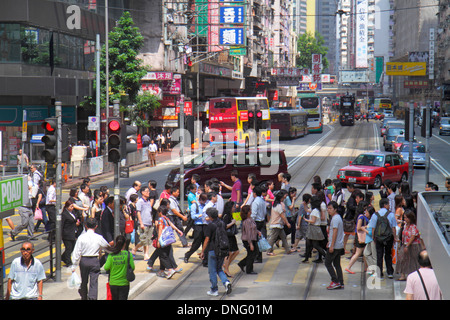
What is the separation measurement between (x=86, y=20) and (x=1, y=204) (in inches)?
1344

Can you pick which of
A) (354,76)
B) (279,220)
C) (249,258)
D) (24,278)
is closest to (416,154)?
(279,220)

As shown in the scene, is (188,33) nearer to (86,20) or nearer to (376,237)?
(86,20)

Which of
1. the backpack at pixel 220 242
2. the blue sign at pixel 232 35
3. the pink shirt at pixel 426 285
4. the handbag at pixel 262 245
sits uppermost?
the blue sign at pixel 232 35

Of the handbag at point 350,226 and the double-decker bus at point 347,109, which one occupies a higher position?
the double-decker bus at point 347,109

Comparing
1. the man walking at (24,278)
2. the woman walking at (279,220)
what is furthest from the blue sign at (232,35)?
the man walking at (24,278)

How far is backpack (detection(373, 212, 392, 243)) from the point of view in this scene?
13.1 m

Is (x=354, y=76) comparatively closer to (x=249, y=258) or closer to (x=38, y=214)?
(x=38, y=214)

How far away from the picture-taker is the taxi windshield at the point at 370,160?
94.3ft

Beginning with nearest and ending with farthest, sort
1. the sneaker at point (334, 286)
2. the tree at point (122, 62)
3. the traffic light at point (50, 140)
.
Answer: the sneaker at point (334, 286) < the traffic light at point (50, 140) < the tree at point (122, 62)

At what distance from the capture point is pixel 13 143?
125 ft

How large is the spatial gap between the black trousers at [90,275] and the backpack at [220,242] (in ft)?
7.43

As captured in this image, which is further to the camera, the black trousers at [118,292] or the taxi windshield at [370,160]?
the taxi windshield at [370,160]

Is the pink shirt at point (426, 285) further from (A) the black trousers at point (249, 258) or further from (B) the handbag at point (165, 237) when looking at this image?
(B) the handbag at point (165, 237)
